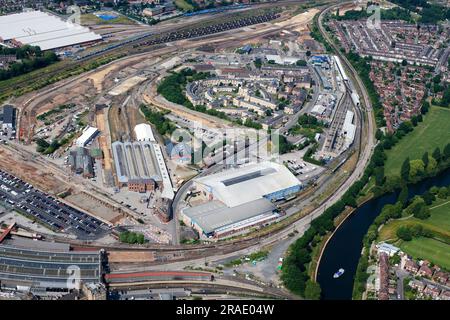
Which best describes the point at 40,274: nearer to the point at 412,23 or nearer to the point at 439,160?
the point at 439,160

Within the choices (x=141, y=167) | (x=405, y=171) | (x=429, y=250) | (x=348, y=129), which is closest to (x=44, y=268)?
(x=141, y=167)

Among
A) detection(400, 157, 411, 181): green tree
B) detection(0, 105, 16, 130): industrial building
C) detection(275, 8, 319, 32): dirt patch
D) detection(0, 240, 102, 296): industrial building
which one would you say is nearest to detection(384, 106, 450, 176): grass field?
detection(400, 157, 411, 181): green tree

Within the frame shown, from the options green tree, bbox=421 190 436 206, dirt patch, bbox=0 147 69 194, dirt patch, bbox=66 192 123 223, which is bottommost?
dirt patch, bbox=66 192 123 223

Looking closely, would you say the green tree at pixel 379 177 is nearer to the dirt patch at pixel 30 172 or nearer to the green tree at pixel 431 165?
the green tree at pixel 431 165

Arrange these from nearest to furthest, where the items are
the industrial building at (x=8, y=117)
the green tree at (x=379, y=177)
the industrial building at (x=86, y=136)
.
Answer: the green tree at (x=379, y=177) < the industrial building at (x=86, y=136) < the industrial building at (x=8, y=117)

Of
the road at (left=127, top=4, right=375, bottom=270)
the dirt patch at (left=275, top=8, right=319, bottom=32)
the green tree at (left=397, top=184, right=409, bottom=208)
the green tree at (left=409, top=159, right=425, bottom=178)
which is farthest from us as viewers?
the dirt patch at (left=275, top=8, right=319, bottom=32)

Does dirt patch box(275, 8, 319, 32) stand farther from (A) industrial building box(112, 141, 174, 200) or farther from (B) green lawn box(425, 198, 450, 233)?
(B) green lawn box(425, 198, 450, 233)

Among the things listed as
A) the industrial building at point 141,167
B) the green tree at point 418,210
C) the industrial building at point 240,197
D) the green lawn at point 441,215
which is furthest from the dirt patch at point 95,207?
the green lawn at point 441,215
